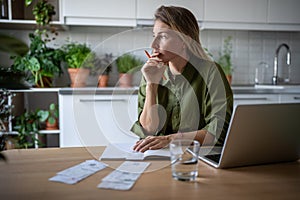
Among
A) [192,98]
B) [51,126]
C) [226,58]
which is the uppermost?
[226,58]

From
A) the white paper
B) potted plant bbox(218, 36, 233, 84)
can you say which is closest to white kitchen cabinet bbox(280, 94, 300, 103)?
potted plant bbox(218, 36, 233, 84)

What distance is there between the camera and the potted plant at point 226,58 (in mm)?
3078

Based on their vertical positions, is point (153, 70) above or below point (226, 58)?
below

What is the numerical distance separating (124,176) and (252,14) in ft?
8.08

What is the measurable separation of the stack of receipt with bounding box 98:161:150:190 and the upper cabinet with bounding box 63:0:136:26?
1.94m

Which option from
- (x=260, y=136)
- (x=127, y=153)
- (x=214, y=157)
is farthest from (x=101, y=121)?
(x=260, y=136)

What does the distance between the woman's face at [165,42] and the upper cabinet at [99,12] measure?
50.8 inches

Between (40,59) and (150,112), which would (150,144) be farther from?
(40,59)

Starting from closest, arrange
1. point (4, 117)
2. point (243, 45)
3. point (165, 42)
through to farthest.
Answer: point (4, 117) → point (165, 42) → point (243, 45)

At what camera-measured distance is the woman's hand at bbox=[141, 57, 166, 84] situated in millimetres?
1439

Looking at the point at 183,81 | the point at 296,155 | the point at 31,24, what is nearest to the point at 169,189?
the point at 296,155

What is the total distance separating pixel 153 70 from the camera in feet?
4.86

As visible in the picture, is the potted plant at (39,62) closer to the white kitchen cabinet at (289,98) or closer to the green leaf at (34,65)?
the green leaf at (34,65)

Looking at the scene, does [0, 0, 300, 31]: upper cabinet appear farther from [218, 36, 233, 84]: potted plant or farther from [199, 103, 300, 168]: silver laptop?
[199, 103, 300, 168]: silver laptop
